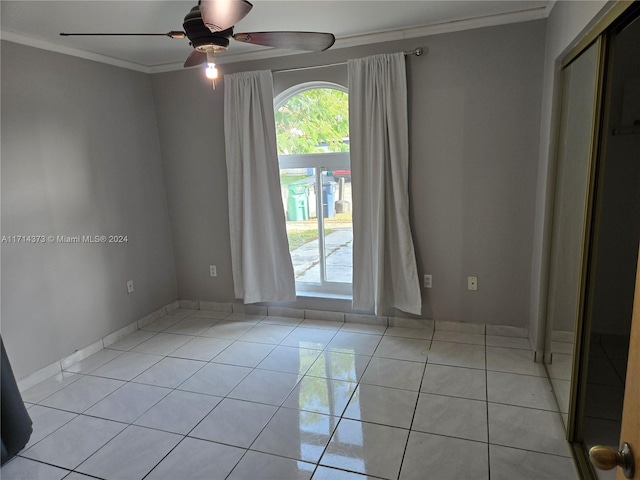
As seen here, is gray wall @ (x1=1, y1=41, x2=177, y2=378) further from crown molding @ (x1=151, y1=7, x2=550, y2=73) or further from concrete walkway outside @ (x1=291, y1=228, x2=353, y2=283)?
concrete walkway outside @ (x1=291, y1=228, x2=353, y2=283)

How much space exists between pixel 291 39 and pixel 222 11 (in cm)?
60

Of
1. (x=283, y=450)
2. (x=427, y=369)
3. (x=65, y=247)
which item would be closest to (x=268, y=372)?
(x=283, y=450)

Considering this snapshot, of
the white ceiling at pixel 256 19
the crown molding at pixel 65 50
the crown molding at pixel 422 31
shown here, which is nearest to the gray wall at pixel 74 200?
the crown molding at pixel 65 50

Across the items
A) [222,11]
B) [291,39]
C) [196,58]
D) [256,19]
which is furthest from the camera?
[256,19]

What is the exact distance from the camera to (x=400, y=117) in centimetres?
309

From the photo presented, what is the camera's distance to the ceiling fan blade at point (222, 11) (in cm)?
151

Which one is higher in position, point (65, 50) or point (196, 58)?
point (65, 50)

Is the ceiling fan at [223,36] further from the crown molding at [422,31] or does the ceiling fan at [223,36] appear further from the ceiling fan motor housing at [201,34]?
the crown molding at [422,31]

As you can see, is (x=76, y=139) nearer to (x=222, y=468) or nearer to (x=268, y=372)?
(x=268, y=372)

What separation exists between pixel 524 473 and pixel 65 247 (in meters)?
3.28

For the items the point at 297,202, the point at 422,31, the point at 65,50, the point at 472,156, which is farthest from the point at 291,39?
the point at 65,50

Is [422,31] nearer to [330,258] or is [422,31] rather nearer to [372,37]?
[372,37]

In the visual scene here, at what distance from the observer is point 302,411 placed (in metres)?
2.42

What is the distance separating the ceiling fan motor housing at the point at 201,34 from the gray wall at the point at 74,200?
1.58 metres
